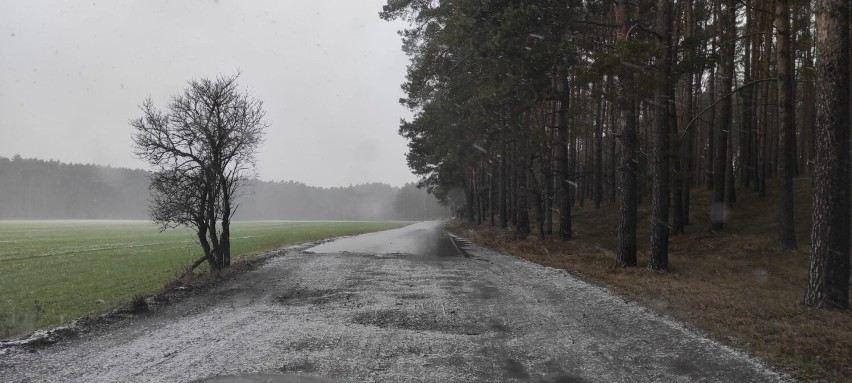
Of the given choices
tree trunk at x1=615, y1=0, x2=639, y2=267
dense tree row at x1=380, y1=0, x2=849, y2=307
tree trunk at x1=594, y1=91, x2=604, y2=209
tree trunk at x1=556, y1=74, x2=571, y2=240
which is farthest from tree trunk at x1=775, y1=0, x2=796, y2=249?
tree trunk at x1=594, y1=91, x2=604, y2=209

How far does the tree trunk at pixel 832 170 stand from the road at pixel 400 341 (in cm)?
273

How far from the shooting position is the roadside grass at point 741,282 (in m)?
5.40

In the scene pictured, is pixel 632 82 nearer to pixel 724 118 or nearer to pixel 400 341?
pixel 400 341

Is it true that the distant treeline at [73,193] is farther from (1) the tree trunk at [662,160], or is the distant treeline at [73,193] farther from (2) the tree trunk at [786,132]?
(1) the tree trunk at [662,160]

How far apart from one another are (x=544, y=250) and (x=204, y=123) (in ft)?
39.4

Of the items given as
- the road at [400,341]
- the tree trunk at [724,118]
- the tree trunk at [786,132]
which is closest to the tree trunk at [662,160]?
the road at [400,341]

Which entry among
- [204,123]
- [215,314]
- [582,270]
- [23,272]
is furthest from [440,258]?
[23,272]

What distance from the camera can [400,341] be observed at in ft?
19.5

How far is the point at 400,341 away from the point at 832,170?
22.4ft

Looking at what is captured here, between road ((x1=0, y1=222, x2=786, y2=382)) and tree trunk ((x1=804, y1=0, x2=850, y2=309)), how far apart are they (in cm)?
273

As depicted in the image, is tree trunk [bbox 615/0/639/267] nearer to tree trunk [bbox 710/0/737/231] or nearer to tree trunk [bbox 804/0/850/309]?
tree trunk [bbox 804/0/850/309]

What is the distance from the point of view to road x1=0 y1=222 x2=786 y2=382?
4828mm

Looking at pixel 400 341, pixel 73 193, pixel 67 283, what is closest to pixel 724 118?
pixel 400 341

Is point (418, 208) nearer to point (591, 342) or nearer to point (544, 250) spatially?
point (544, 250)
